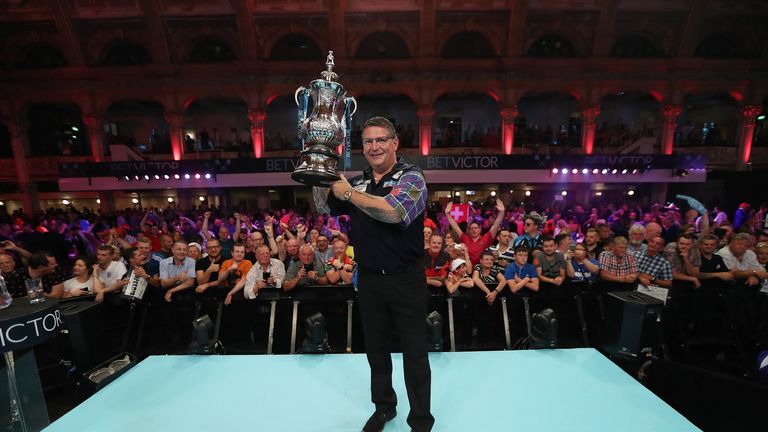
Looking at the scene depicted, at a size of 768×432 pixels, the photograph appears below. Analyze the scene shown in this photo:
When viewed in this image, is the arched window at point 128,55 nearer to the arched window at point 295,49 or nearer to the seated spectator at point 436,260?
Answer: the arched window at point 295,49

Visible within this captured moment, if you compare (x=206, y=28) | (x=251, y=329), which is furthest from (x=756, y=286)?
(x=206, y=28)

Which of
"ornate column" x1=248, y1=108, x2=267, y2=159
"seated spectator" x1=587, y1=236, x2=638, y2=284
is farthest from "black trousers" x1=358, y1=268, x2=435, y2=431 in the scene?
"ornate column" x1=248, y1=108, x2=267, y2=159

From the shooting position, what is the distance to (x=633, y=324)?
3.25 m

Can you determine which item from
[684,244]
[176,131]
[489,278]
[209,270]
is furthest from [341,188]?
[176,131]

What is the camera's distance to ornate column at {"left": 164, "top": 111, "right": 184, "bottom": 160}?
16.6 m

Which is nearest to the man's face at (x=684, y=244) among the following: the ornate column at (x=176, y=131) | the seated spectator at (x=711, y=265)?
the seated spectator at (x=711, y=265)

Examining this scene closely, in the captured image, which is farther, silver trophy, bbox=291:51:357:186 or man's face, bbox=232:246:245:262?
man's face, bbox=232:246:245:262

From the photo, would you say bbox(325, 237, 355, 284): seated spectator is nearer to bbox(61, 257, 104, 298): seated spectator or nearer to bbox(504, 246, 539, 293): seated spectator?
bbox(504, 246, 539, 293): seated spectator

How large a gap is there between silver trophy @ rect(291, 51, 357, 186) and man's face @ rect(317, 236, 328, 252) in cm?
296

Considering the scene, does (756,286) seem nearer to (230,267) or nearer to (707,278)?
(707,278)

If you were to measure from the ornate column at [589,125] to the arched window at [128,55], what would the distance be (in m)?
23.1

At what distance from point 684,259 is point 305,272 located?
218 inches

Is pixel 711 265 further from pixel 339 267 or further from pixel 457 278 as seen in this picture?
pixel 339 267

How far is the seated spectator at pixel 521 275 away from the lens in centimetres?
417
